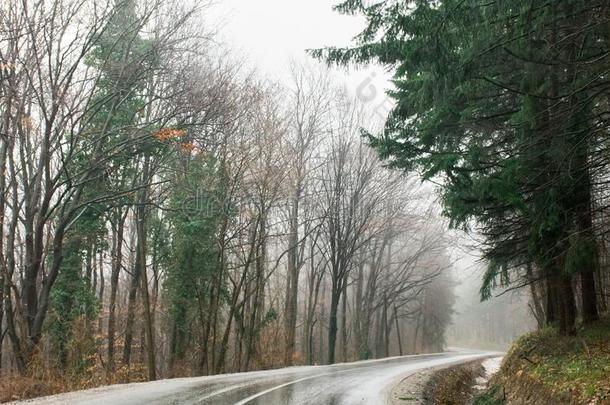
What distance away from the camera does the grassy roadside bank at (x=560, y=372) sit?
6.51m

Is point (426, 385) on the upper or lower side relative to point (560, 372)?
lower

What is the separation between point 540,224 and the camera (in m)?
9.53

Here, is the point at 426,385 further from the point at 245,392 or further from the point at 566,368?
the point at 566,368

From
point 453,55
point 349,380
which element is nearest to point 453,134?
point 453,55

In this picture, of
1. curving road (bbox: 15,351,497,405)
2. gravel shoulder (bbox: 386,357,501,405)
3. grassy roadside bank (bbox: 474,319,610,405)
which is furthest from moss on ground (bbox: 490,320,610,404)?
curving road (bbox: 15,351,497,405)

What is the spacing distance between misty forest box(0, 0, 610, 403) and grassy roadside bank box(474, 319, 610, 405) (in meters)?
0.47

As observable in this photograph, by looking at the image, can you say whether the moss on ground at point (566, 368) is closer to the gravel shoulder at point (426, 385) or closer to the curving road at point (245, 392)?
the gravel shoulder at point (426, 385)

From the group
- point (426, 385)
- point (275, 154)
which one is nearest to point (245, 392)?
point (426, 385)

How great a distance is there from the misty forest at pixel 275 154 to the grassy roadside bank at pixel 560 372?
474 mm

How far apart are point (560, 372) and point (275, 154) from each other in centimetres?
1681

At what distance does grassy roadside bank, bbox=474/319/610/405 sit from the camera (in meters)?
6.51

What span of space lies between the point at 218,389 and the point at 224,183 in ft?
40.1

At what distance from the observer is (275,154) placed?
2302 centimetres

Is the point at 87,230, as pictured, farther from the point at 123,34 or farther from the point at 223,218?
the point at 123,34
